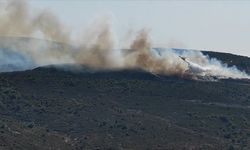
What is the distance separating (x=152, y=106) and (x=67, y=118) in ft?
67.6

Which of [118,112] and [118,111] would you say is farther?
[118,111]

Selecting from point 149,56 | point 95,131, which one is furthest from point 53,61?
point 95,131

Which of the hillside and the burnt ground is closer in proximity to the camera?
the burnt ground

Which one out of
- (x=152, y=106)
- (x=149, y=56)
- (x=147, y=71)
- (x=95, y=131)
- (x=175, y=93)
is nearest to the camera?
(x=95, y=131)

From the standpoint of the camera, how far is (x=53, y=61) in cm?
19338

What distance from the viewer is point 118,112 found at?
12900 centimetres

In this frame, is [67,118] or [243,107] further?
[243,107]

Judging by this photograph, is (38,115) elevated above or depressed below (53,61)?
below

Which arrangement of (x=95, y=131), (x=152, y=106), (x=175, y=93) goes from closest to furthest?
(x=95, y=131) → (x=152, y=106) → (x=175, y=93)

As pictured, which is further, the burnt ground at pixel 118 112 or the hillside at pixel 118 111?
the hillside at pixel 118 111

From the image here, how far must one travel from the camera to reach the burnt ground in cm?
11088

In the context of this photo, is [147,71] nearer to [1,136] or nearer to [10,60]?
[10,60]

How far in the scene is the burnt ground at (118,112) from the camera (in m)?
111

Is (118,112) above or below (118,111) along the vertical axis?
below
